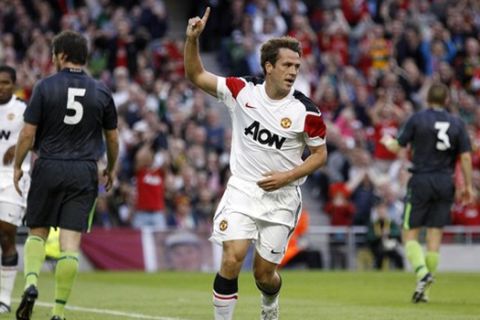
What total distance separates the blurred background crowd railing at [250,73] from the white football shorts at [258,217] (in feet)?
42.8

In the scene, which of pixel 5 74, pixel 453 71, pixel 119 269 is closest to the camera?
pixel 5 74

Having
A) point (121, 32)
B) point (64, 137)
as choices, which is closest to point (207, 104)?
point (121, 32)

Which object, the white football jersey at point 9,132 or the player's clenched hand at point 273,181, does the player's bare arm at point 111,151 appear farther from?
the white football jersey at point 9,132

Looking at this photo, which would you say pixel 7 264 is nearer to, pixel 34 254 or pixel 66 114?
pixel 34 254

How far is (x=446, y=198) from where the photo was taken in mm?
16016

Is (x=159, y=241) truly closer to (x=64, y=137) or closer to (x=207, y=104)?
(x=207, y=104)

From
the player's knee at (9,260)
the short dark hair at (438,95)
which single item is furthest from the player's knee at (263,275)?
the short dark hair at (438,95)

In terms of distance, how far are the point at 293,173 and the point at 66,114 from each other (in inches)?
85.9

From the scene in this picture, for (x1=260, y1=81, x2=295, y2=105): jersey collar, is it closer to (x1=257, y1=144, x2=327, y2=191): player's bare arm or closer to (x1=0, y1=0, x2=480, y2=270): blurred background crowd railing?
(x1=257, y1=144, x2=327, y2=191): player's bare arm

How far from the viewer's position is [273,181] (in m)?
10.2

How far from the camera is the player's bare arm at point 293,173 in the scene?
1021 cm

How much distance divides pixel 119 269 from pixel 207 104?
5.43 m

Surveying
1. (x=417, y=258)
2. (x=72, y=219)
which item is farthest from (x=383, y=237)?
(x=72, y=219)

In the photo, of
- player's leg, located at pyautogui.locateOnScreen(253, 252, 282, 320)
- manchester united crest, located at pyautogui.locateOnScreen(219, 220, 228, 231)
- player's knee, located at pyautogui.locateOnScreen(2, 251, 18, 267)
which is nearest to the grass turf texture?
player's knee, located at pyautogui.locateOnScreen(2, 251, 18, 267)
